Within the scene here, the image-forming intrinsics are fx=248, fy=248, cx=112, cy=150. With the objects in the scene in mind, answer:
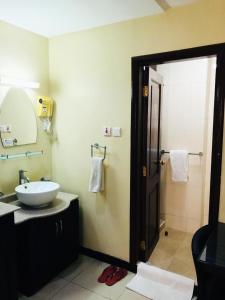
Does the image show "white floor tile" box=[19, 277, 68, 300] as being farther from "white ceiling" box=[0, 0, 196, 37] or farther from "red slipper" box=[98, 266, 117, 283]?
"white ceiling" box=[0, 0, 196, 37]

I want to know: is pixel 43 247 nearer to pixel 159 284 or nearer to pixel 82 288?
pixel 82 288

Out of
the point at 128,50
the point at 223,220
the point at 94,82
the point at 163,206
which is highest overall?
the point at 128,50

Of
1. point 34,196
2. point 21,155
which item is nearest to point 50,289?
point 34,196

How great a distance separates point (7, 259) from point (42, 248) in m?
0.38

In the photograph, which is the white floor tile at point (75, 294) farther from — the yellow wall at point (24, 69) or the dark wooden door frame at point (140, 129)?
the yellow wall at point (24, 69)

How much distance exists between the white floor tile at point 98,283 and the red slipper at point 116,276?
34mm

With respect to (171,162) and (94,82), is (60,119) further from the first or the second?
(171,162)

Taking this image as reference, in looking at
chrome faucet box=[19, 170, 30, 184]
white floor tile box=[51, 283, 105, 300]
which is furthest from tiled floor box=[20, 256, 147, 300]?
chrome faucet box=[19, 170, 30, 184]

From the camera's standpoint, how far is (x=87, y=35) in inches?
96.6

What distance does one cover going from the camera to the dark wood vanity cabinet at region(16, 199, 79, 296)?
207 centimetres

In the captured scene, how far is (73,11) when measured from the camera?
2.05 meters

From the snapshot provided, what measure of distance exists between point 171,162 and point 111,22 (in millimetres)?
1745

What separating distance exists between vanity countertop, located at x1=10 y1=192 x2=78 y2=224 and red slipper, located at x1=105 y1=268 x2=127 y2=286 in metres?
0.79

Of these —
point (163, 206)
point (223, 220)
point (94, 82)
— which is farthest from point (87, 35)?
point (163, 206)
